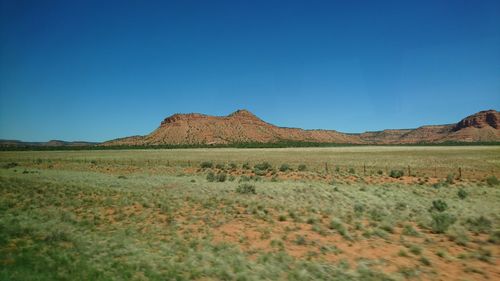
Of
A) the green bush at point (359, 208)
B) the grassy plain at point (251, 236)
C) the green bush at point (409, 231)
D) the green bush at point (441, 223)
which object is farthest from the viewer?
the green bush at point (359, 208)

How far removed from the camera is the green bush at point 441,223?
11.8 metres

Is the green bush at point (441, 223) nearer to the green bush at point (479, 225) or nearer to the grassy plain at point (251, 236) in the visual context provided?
the grassy plain at point (251, 236)

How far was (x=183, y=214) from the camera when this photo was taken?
599 inches

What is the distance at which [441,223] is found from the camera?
1238 centimetres

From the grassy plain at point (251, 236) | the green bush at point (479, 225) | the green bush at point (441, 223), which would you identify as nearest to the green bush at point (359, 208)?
the grassy plain at point (251, 236)

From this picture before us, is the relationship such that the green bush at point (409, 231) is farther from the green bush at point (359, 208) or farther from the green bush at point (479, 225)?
the green bush at point (359, 208)

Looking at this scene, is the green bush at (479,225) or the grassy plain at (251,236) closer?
the grassy plain at (251,236)

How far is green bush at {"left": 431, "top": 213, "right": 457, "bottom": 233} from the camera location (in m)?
11.8

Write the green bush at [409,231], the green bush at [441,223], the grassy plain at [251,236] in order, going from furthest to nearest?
the green bush at [441,223] → the green bush at [409,231] → the grassy plain at [251,236]

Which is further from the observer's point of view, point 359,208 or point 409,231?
point 359,208

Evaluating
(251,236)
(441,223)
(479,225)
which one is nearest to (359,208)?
(441,223)

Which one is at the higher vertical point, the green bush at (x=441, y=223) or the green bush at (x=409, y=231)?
the green bush at (x=441, y=223)

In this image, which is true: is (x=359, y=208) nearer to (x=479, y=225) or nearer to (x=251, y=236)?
(x=479, y=225)

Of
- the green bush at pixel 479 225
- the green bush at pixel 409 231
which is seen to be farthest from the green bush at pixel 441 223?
the green bush at pixel 409 231
